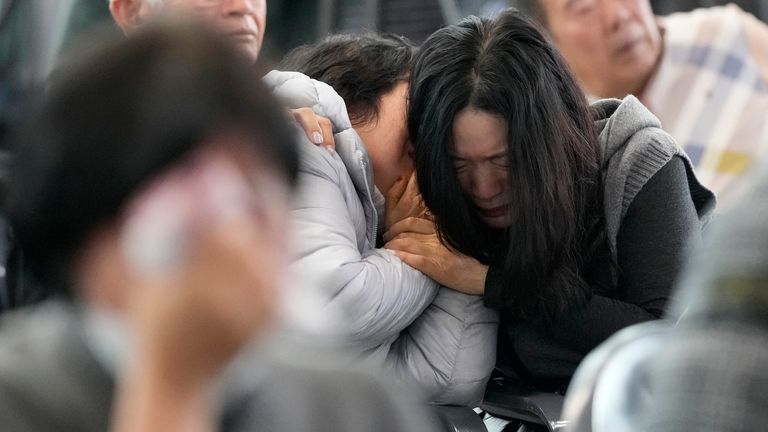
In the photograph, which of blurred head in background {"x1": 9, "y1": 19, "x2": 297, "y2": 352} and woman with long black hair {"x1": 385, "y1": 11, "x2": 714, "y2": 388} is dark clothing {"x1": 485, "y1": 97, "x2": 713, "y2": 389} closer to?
woman with long black hair {"x1": 385, "y1": 11, "x2": 714, "y2": 388}

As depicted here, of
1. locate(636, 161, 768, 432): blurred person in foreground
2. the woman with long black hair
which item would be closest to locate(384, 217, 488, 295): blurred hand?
the woman with long black hair

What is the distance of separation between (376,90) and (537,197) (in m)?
0.42

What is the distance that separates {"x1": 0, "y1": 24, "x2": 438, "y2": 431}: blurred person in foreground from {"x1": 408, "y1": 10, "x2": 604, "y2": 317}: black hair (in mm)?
1281

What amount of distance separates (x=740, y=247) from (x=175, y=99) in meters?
0.28

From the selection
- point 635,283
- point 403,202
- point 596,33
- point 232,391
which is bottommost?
point 635,283

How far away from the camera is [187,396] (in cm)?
45

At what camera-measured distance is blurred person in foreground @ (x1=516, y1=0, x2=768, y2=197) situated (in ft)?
8.24

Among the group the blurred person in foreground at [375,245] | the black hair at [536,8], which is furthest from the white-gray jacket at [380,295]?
the black hair at [536,8]

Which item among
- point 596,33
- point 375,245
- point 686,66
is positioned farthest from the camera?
point 686,66

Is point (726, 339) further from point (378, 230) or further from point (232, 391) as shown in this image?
point (378, 230)

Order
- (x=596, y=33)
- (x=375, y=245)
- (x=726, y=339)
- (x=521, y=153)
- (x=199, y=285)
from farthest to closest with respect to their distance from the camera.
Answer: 1. (x=596, y=33)
2. (x=375, y=245)
3. (x=521, y=153)
4. (x=726, y=339)
5. (x=199, y=285)

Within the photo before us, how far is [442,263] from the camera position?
75.0 inches

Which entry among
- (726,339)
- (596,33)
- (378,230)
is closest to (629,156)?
(378,230)

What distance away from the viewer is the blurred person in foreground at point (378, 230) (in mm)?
1795
